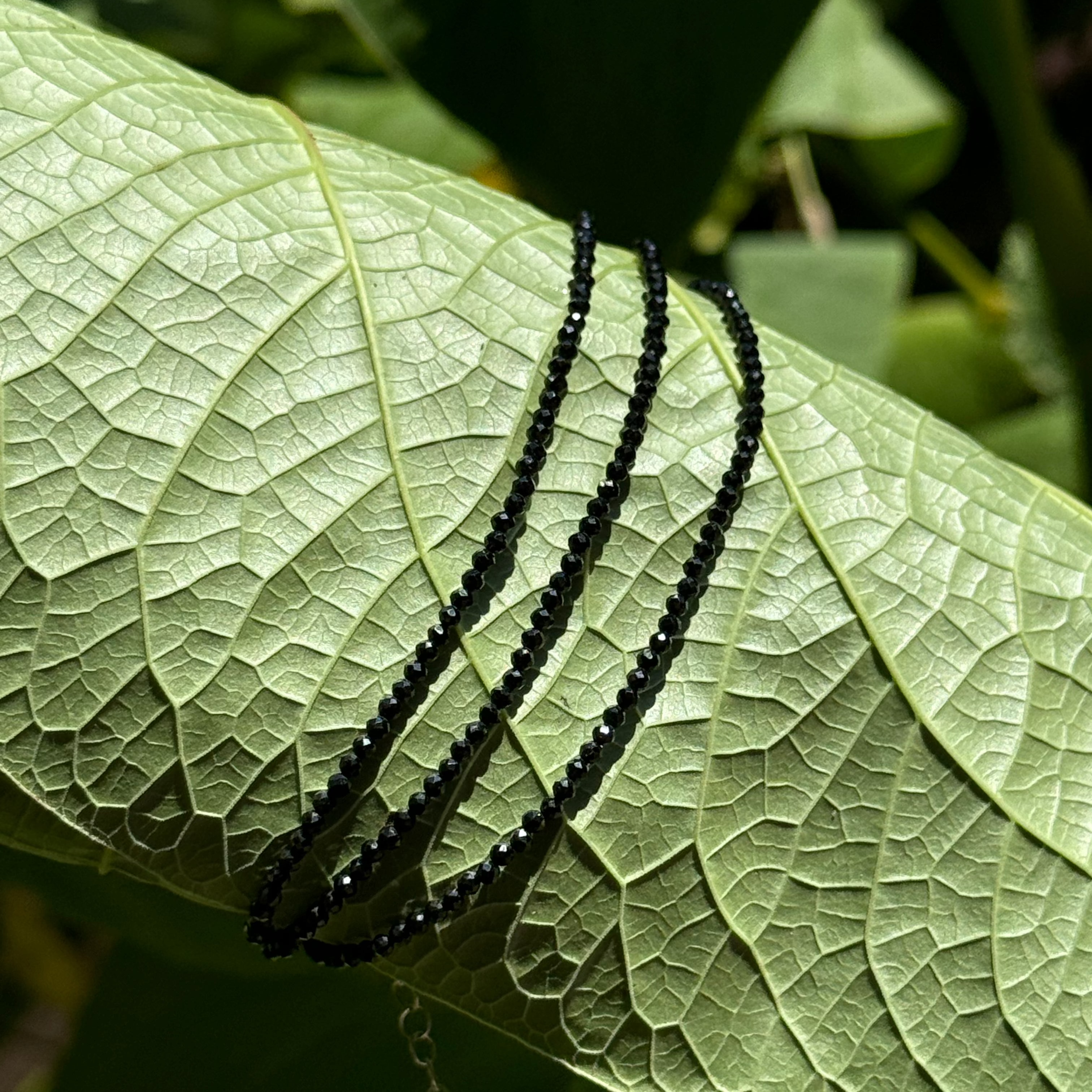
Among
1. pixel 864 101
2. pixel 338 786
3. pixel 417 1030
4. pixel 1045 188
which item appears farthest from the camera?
pixel 864 101

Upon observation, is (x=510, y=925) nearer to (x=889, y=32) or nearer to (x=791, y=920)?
(x=791, y=920)

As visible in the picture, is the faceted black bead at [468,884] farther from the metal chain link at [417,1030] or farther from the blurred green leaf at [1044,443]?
the blurred green leaf at [1044,443]

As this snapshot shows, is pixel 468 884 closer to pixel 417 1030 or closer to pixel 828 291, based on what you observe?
pixel 417 1030

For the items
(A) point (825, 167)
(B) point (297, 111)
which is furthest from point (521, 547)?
(A) point (825, 167)

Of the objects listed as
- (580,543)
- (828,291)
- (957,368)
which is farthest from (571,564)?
(957,368)

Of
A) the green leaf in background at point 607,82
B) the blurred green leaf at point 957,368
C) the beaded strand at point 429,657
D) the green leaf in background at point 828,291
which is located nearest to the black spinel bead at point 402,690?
the beaded strand at point 429,657

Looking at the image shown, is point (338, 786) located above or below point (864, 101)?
below

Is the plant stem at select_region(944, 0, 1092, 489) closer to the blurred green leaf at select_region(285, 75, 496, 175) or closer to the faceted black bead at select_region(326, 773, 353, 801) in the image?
the blurred green leaf at select_region(285, 75, 496, 175)
